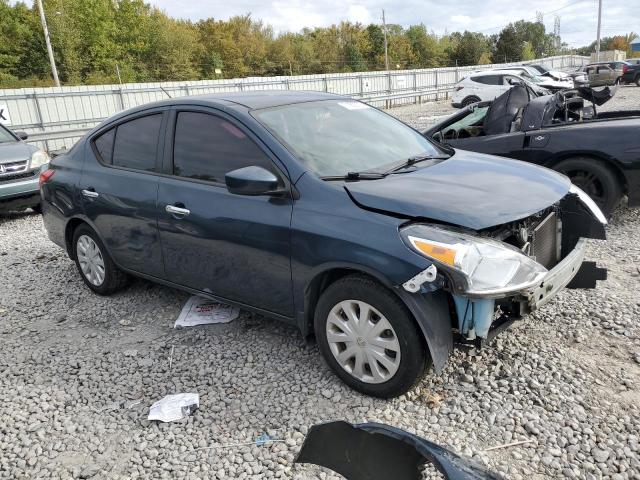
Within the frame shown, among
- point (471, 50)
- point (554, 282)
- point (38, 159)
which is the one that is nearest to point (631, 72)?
point (38, 159)

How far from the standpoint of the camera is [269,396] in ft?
10.5

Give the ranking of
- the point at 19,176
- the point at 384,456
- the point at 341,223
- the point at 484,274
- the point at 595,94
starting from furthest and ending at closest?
the point at 19,176 < the point at 595,94 < the point at 341,223 < the point at 484,274 < the point at 384,456

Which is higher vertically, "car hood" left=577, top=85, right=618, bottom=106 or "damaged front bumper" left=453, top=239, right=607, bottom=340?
"car hood" left=577, top=85, right=618, bottom=106

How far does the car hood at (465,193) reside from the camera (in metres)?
2.79

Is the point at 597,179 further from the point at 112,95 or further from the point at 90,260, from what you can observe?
the point at 112,95

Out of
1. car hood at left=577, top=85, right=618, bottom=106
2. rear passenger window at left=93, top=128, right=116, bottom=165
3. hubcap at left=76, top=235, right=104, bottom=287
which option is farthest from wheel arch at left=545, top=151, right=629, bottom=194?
hubcap at left=76, top=235, right=104, bottom=287

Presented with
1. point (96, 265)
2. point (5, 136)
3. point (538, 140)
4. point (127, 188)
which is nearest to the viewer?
point (127, 188)

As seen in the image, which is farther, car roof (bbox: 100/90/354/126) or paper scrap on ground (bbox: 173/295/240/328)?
paper scrap on ground (bbox: 173/295/240/328)

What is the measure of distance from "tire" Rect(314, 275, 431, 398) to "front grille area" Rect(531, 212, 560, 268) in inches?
39.7

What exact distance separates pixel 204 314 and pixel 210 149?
141 centimetres

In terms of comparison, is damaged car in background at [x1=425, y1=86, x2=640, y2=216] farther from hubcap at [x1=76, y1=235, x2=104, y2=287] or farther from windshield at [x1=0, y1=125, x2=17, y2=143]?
windshield at [x1=0, y1=125, x2=17, y2=143]

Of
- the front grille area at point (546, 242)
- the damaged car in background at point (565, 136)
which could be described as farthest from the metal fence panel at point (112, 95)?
the front grille area at point (546, 242)

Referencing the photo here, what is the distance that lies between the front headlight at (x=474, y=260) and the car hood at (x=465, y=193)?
0.30 feet

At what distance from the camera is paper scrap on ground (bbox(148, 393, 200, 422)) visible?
3.06 meters
